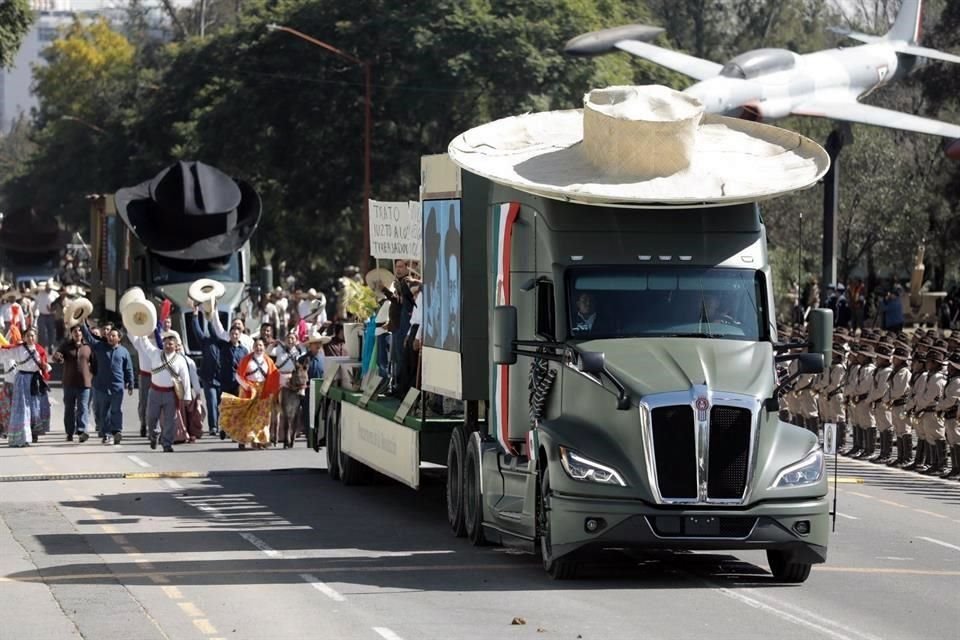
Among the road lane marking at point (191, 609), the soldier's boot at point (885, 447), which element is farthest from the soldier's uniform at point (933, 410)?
the road lane marking at point (191, 609)

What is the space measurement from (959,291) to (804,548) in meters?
41.7

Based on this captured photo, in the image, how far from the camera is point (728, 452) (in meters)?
14.2

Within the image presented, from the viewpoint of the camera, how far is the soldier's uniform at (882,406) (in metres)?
26.1

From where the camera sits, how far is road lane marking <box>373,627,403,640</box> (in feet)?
Result: 40.2

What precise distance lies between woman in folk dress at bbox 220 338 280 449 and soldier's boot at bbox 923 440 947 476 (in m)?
8.95

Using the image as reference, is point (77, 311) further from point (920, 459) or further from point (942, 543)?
point (942, 543)

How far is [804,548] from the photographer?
1438cm

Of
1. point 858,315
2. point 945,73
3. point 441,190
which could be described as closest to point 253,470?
point 441,190

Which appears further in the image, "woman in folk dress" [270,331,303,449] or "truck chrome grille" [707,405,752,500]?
"woman in folk dress" [270,331,303,449]

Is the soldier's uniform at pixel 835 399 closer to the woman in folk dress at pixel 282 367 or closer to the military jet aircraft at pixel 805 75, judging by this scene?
the woman in folk dress at pixel 282 367

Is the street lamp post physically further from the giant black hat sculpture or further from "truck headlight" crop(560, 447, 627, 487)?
"truck headlight" crop(560, 447, 627, 487)

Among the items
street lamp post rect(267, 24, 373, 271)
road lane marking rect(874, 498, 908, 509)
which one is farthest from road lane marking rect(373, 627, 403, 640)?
street lamp post rect(267, 24, 373, 271)

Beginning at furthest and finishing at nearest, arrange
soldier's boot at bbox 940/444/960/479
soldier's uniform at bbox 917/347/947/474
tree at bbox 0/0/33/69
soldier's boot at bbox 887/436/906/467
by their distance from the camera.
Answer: tree at bbox 0/0/33/69 → soldier's boot at bbox 887/436/906/467 → soldier's uniform at bbox 917/347/947/474 → soldier's boot at bbox 940/444/960/479

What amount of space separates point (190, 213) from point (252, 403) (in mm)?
11125
